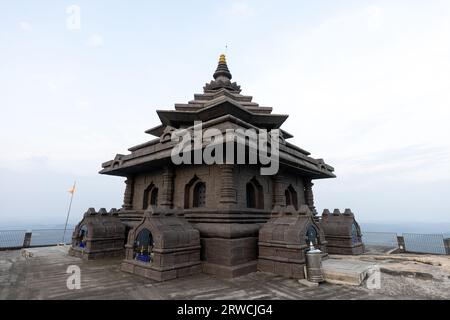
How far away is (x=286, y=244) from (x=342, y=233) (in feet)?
23.4

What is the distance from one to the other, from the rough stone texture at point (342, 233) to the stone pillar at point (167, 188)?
32.6ft

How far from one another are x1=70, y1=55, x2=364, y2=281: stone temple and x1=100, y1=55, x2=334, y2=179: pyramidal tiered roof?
0.07m

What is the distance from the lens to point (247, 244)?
30.9 feet

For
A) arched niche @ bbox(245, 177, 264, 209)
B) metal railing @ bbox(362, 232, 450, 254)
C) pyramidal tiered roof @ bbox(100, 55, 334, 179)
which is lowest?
metal railing @ bbox(362, 232, 450, 254)

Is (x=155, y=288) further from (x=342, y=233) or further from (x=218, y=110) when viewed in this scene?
(x=342, y=233)

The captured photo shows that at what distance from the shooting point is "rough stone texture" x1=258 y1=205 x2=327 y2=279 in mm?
8352

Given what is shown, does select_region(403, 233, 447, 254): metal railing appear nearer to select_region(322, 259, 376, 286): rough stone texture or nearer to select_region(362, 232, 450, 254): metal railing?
select_region(362, 232, 450, 254): metal railing

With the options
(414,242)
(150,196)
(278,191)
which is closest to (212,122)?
(278,191)

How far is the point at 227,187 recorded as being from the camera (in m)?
10.0

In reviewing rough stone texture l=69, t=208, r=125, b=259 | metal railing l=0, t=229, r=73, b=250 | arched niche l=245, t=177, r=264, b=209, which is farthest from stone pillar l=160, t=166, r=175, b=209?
metal railing l=0, t=229, r=73, b=250
